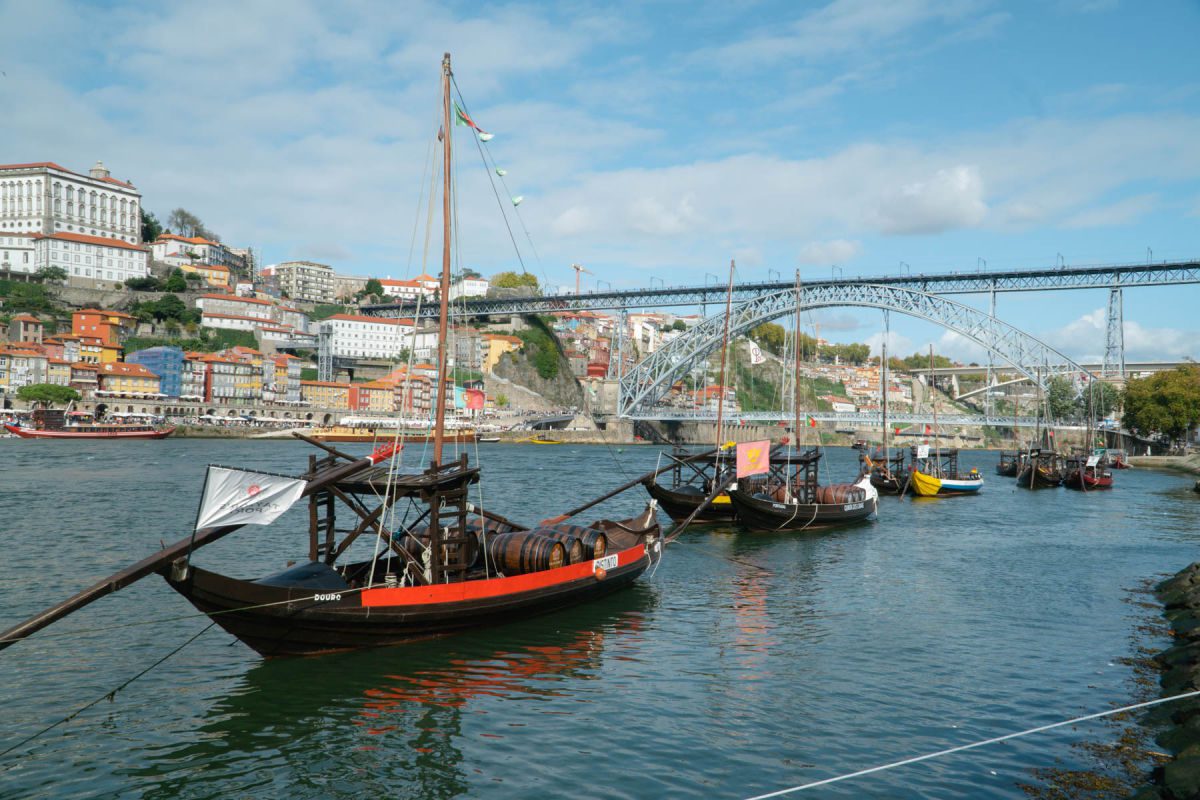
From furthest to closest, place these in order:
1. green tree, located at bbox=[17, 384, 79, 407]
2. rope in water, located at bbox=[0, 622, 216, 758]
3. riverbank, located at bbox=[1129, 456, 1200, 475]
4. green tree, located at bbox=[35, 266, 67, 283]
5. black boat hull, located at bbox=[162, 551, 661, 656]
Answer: green tree, located at bbox=[35, 266, 67, 283] < green tree, located at bbox=[17, 384, 79, 407] < riverbank, located at bbox=[1129, 456, 1200, 475] < black boat hull, located at bbox=[162, 551, 661, 656] < rope in water, located at bbox=[0, 622, 216, 758]

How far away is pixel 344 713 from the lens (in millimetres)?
10672

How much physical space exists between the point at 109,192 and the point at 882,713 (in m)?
132

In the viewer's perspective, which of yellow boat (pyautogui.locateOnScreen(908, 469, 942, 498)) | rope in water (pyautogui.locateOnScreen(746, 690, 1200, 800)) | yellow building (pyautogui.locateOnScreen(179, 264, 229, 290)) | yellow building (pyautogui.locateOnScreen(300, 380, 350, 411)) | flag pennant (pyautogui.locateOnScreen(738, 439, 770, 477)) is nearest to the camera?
rope in water (pyautogui.locateOnScreen(746, 690, 1200, 800))

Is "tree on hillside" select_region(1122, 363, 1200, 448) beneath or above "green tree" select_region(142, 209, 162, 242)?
beneath

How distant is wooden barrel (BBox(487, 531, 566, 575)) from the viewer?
1520 centimetres

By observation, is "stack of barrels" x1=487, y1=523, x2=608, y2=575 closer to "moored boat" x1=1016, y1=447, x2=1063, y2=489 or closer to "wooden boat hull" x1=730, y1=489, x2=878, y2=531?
"wooden boat hull" x1=730, y1=489, x2=878, y2=531

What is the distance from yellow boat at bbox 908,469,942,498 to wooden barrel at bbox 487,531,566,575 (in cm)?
3268

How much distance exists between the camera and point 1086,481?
51.9 meters

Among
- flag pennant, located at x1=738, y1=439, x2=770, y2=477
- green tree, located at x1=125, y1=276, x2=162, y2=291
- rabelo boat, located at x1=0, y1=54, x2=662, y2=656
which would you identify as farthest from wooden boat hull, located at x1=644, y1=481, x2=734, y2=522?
green tree, located at x1=125, y1=276, x2=162, y2=291

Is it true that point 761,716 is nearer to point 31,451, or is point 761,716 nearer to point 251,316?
point 31,451

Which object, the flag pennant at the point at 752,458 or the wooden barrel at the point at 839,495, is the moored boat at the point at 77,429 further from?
the flag pennant at the point at 752,458

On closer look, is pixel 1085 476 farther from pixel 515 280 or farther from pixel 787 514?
pixel 515 280

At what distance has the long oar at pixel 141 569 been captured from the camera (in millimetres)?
8859

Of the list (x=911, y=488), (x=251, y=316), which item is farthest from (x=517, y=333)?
(x=911, y=488)
